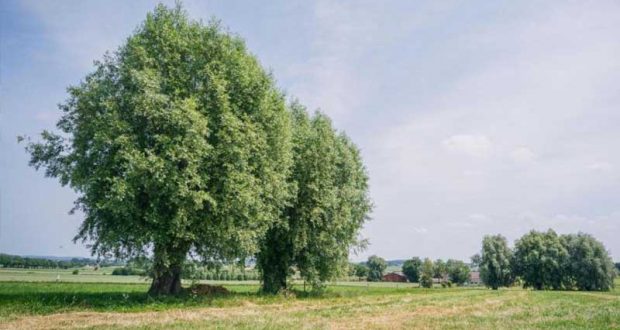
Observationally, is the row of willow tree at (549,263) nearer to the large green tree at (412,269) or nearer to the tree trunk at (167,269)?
the large green tree at (412,269)

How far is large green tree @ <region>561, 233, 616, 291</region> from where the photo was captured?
9838 centimetres

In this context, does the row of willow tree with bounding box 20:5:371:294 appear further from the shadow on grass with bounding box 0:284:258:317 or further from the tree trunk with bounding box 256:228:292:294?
the tree trunk with bounding box 256:228:292:294

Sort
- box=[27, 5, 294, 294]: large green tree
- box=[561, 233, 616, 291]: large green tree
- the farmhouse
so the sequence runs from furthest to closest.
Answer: the farmhouse
box=[561, 233, 616, 291]: large green tree
box=[27, 5, 294, 294]: large green tree

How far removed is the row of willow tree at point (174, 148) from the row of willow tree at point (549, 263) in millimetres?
92547

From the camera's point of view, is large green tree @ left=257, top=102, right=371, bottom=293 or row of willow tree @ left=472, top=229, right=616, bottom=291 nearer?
large green tree @ left=257, top=102, right=371, bottom=293

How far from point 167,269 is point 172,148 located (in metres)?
9.27

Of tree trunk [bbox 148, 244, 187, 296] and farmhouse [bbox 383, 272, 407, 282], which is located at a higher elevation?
tree trunk [bbox 148, 244, 187, 296]

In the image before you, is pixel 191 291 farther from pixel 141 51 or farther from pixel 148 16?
pixel 148 16

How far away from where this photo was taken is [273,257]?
41188mm

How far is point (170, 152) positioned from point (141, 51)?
A: 24.7ft

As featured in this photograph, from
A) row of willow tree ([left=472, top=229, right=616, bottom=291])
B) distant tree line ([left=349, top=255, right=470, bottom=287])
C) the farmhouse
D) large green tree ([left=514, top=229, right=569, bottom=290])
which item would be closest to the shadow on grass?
large green tree ([left=514, top=229, right=569, bottom=290])

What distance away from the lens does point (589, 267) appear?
98625 mm

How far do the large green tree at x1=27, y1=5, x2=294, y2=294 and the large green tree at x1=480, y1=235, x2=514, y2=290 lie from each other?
3734 inches

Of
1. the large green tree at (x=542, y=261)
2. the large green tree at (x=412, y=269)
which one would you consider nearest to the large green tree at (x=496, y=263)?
the large green tree at (x=542, y=261)
